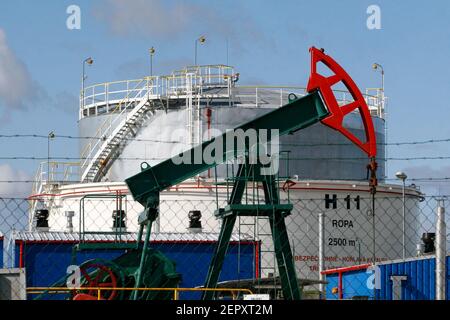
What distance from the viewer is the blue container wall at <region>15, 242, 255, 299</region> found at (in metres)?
26.8

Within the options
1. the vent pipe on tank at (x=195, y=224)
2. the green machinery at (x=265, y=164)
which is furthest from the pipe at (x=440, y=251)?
the vent pipe on tank at (x=195, y=224)

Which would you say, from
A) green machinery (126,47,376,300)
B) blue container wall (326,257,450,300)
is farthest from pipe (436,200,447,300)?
blue container wall (326,257,450,300)

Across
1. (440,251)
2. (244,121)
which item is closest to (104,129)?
(244,121)

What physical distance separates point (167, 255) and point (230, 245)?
1640 millimetres

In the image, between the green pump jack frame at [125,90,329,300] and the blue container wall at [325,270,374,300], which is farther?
the blue container wall at [325,270,374,300]

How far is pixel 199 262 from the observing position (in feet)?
91.9

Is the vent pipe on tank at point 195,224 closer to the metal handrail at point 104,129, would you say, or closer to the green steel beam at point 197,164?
the metal handrail at point 104,129

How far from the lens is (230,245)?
89.6 feet

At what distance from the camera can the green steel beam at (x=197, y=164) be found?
50.5 ft

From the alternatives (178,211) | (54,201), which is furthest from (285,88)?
(54,201)

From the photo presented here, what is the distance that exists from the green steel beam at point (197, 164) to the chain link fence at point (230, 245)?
1.04 meters

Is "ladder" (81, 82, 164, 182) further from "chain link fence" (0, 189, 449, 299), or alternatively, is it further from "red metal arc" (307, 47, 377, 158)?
"red metal arc" (307, 47, 377, 158)

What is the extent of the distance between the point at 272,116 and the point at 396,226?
20458 millimetres

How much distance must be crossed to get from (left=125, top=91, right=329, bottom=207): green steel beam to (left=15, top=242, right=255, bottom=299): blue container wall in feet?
34.9
